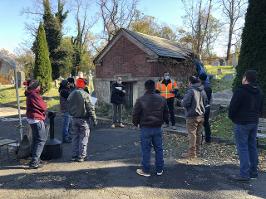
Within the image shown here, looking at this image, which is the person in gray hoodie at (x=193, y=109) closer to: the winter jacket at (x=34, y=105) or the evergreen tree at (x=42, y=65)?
the winter jacket at (x=34, y=105)

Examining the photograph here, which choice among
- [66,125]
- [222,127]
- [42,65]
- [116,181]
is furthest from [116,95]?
[42,65]

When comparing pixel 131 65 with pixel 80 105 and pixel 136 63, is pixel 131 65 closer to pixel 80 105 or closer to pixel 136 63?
pixel 136 63

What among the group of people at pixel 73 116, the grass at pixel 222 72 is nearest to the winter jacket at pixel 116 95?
the group of people at pixel 73 116

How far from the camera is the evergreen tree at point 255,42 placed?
11.3 m

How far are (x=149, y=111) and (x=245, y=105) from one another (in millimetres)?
1933

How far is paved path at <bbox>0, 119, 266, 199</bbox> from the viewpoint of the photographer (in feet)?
18.4

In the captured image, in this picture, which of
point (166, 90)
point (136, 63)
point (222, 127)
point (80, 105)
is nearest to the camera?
point (80, 105)

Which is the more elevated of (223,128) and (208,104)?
(208,104)

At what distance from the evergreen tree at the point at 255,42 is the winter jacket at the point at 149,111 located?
6.09 metres

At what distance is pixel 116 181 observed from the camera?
6230mm

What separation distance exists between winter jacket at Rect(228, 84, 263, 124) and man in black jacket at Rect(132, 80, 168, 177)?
1472 millimetres

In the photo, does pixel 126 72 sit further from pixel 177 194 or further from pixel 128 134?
pixel 177 194

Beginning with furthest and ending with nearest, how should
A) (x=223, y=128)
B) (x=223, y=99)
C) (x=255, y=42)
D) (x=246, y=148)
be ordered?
1. (x=223, y=99)
2. (x=255, y=42)
3. (x=223, y=128)
4. (x=246, y=148)

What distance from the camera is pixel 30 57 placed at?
1711 inches
